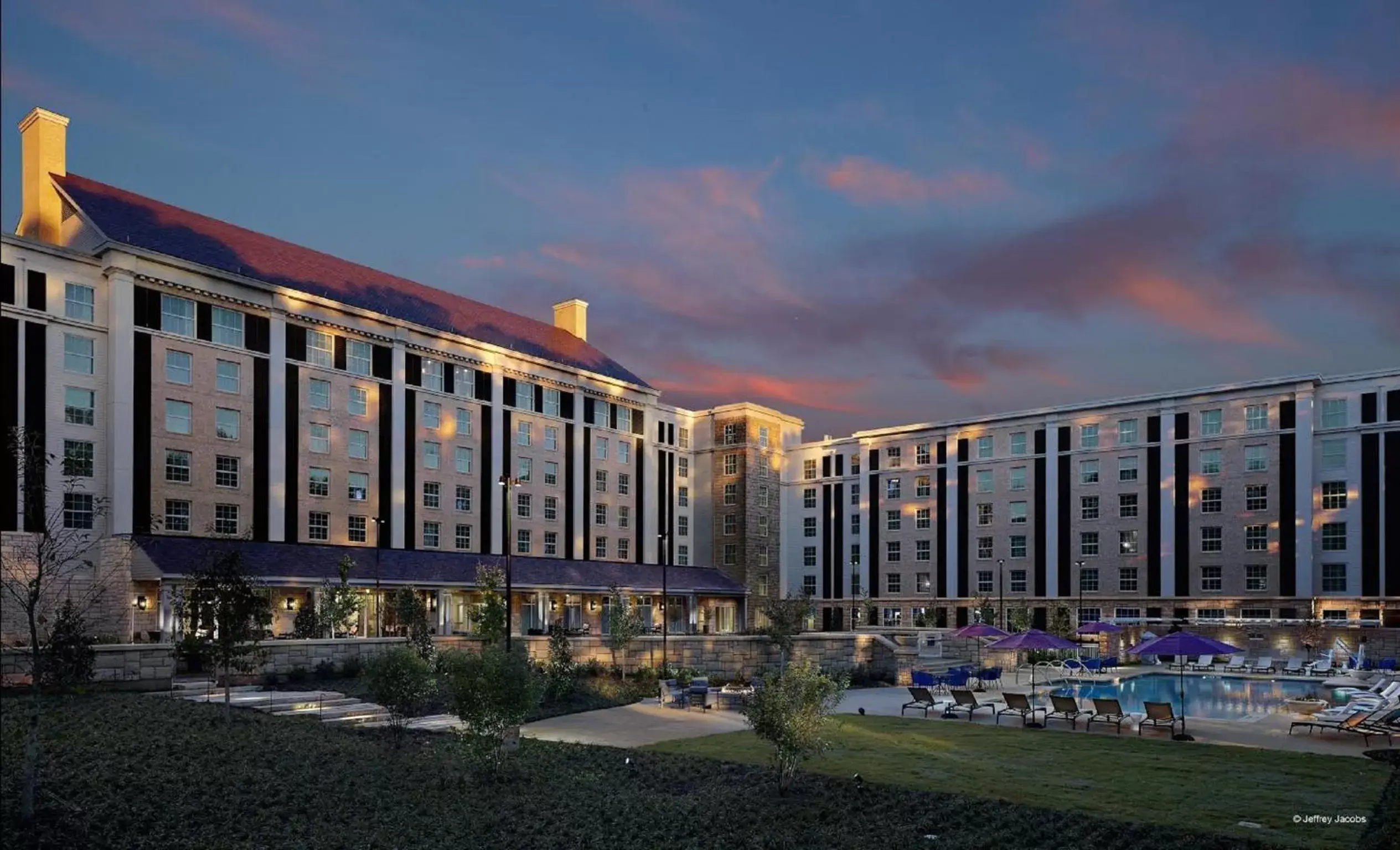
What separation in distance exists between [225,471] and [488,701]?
111ft

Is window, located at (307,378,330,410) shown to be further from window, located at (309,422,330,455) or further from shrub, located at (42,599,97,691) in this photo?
shrub, located at (42,599,97,691)

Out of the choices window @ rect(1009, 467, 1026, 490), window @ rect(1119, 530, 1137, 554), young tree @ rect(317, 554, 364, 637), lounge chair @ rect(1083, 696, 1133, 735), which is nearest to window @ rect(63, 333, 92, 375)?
young tree @ rect(317, 554, 364, 637)

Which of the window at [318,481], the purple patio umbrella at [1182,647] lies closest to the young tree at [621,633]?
the purple patio umbrella at [1182,647]

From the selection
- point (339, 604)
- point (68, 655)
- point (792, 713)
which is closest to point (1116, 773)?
point (792, 713)

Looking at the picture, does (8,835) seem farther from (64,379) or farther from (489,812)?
(64,379)

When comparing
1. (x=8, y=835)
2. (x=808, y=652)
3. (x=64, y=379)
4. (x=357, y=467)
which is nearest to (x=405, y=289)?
(x=357, y=467)

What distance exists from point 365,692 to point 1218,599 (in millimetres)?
56311

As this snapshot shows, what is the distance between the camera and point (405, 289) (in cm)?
6219

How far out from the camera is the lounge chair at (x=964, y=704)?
27.5 meters

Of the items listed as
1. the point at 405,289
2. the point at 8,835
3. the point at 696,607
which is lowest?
the point at 696,607

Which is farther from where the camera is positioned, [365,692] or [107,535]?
[107,535]

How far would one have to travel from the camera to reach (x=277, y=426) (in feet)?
160

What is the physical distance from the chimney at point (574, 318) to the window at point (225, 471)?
33261mm

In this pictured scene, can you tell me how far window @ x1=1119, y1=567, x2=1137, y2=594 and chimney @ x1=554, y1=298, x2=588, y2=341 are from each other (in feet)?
141
